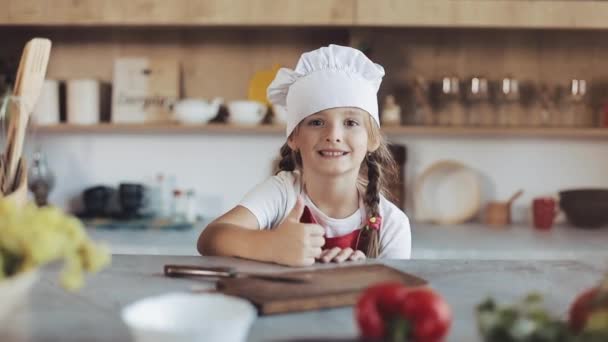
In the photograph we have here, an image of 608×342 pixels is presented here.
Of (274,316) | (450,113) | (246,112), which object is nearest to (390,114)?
(450,113)

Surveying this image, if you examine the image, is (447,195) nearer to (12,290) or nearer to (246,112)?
(246,112)

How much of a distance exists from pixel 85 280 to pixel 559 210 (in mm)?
2125

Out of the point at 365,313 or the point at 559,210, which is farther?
the point at 559,210

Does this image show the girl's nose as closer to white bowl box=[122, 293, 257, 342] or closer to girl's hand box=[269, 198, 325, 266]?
girl's hand box=[269, 198, 325, 266]

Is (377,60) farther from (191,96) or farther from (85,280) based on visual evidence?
(85,280)

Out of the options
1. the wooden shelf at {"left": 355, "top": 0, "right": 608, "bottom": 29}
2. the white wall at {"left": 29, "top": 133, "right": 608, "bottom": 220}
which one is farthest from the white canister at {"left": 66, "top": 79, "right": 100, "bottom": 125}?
the wooden shelf at {"left": 355, "top": 0, "right": 608, "bottom": 29}

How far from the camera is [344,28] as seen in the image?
8.47 ft

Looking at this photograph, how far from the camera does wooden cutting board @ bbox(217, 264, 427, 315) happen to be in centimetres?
85

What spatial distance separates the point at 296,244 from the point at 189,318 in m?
0.42

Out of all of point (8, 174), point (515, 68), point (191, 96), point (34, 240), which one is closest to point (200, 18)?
point (191, 96)

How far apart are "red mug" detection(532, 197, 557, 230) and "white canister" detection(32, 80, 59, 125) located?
1.84 m

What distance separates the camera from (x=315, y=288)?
921mm

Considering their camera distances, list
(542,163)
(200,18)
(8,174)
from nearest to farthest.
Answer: (8,174) < (200,18) < (542,163)

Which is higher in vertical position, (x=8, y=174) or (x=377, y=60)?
(x=377, y=60)
